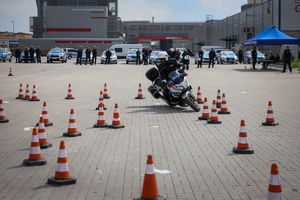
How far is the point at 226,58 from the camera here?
5575 centimetres

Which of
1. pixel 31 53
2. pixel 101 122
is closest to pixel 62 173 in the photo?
pixel 101 122

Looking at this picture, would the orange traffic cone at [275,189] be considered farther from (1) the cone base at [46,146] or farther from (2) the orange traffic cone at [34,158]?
(1) the cone base at [46,146]

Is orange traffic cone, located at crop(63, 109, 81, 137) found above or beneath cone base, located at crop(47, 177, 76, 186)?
above

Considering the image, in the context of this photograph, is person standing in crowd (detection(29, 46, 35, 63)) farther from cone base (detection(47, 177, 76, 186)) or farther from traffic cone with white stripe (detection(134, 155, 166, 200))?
traffic cone with white stripe (detection(134, 155, 166, 200))

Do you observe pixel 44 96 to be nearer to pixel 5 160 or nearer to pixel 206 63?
pixel 5 160

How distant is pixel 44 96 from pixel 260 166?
12.9 m

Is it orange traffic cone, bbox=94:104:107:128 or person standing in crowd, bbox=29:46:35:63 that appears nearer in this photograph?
orange traffic cone, bbox=94:104:107:128

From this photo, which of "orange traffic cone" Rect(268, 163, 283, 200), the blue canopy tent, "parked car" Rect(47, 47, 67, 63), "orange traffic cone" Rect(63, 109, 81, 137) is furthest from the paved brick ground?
"parked car" Rect(47, 47, 67, 63)

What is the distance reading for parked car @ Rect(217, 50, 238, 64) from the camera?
55.6 meters

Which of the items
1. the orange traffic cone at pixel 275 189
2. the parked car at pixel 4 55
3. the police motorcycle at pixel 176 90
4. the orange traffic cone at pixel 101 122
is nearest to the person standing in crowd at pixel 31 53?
the parked car at pixel 4 55

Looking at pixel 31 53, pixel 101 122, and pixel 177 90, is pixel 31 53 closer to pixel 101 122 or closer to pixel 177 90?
pixel 177 90

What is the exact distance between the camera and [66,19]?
4291 inches

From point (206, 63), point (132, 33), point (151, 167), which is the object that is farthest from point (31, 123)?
point (132, 33)

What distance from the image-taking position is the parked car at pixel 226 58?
55.6 m
